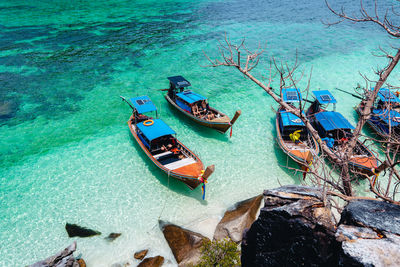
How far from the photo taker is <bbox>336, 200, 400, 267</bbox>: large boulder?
4012 mm

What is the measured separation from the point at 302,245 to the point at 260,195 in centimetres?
805

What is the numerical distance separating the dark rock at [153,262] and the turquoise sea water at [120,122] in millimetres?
424

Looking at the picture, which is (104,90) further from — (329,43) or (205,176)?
(329,43)

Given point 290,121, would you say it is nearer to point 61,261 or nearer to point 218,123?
point 218,123

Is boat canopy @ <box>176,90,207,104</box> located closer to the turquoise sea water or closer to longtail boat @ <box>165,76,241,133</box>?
longtail boat @ <box>165,76,241,133</box>

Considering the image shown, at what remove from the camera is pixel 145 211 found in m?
13.9

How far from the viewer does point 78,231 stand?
42.5 feet

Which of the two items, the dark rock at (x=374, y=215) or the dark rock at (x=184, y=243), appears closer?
the dark rock at (x=374, y=215)

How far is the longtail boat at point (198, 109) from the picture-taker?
62.5ft

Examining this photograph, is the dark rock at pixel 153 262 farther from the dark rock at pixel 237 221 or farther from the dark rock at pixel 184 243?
the dark rock at pixel 237 221

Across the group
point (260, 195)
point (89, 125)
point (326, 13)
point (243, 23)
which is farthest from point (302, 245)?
point (326, 13)

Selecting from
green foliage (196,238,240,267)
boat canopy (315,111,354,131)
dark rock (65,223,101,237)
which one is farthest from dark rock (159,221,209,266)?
boat canopy (315,111,354,131)

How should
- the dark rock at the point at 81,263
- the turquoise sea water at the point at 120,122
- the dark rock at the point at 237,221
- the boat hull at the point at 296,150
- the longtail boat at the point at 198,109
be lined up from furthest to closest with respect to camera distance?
the longtail boat at the point at 198,109, the boat hull at the point at 296,150, the turquoise sea water at the point at 120,122, the dark rock at the point at 237,221, the dark rock at the point at 81,263

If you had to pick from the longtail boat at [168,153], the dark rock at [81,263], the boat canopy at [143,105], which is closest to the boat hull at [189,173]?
the longtail boat at [168,153]
